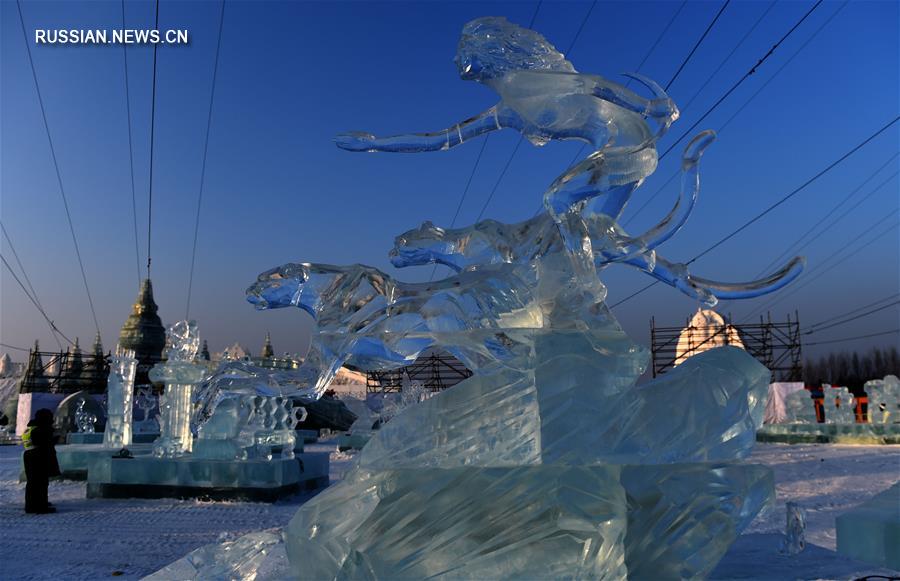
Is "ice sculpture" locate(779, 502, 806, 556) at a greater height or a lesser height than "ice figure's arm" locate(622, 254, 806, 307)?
lesser

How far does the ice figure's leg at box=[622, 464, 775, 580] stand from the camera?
9.31ft

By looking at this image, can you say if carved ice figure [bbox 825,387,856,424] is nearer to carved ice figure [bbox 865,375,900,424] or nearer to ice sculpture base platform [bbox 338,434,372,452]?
carved ice figure [bbox 865,375,900,424]

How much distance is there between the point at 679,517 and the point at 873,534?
1.29m

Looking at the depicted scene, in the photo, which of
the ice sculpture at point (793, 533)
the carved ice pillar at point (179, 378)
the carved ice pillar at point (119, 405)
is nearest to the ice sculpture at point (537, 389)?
the ice sculpture at point (793, 533)

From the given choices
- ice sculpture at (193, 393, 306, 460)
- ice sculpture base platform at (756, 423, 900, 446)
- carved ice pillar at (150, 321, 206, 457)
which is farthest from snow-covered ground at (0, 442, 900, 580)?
ice sculpture base platform at (756, 423, 900, 446)

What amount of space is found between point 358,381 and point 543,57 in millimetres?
32346

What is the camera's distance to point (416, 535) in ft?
8.70

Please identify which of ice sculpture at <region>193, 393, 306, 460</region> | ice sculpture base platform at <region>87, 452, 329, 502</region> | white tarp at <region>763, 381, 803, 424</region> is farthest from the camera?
white tarp at <region>763, 381, 803, 424</region>

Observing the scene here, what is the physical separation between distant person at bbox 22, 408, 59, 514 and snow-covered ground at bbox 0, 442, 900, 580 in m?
0.15

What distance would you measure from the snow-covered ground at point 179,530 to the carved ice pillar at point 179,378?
131 cm

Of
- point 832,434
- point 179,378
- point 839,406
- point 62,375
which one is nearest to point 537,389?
point 179,378

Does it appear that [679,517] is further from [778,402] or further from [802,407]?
[778,402]

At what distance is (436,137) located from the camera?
3.29 m

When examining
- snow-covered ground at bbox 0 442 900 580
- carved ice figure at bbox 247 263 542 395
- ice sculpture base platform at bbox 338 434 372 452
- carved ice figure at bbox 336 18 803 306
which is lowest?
snow-covered ground at bbox 0 442 900 580
